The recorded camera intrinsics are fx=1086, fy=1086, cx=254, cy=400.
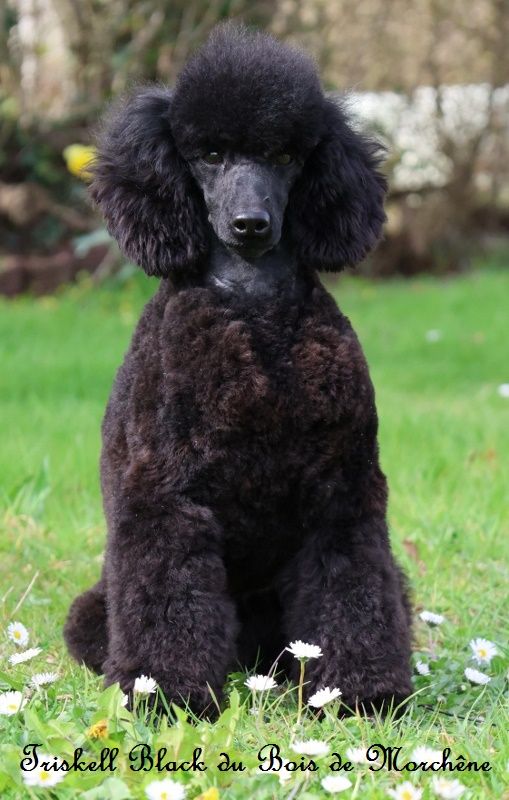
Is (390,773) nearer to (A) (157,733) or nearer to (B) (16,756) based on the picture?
(A) (157,733)

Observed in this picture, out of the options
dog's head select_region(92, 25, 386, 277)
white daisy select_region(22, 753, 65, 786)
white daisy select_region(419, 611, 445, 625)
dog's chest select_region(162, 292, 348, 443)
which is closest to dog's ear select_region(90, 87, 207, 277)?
dog's head select_region(92, 25, 386, 277)

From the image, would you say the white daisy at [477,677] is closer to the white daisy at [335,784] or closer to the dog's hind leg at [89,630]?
the white daisy at [335,784]

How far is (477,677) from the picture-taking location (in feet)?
8.85

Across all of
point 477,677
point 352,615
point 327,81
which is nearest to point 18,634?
point 352,615

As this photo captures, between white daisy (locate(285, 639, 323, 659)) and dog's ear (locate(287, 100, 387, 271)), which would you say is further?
dog's ear (locate(287, 100, 387, 271))

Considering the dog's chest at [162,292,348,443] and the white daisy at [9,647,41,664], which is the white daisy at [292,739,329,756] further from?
the white daisy at [9,647,41,664]

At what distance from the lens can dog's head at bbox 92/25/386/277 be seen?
2.36m

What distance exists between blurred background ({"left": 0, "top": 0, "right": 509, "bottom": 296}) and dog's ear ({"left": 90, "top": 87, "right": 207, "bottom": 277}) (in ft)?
17.3

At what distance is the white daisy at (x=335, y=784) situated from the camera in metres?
1.98

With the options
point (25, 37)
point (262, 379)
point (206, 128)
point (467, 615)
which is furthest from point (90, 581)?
point (25, 37)

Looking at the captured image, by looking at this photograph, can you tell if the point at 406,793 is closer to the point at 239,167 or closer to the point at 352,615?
the point at 352,615

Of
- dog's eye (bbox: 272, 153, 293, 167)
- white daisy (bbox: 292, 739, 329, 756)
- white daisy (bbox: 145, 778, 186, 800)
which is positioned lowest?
white daisy (bbox: 292, 739, 329, 756)

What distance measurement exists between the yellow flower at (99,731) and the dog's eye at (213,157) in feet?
4.02

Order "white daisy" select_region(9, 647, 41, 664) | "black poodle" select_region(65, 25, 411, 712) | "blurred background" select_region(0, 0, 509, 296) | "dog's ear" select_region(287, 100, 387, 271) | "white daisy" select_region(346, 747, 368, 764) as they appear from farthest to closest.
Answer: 1. "blurred background" select_region(0, 0, 509, 296)
2. "white daisy" select_region(9, 647, 41, 664)
3. "dog's ear" select_region(287, 100, 387, 271)
4. "black poodle" select_region(65, 25, 411, 712)
5. "white daisy" select_region(346, 747, 368, 764)
